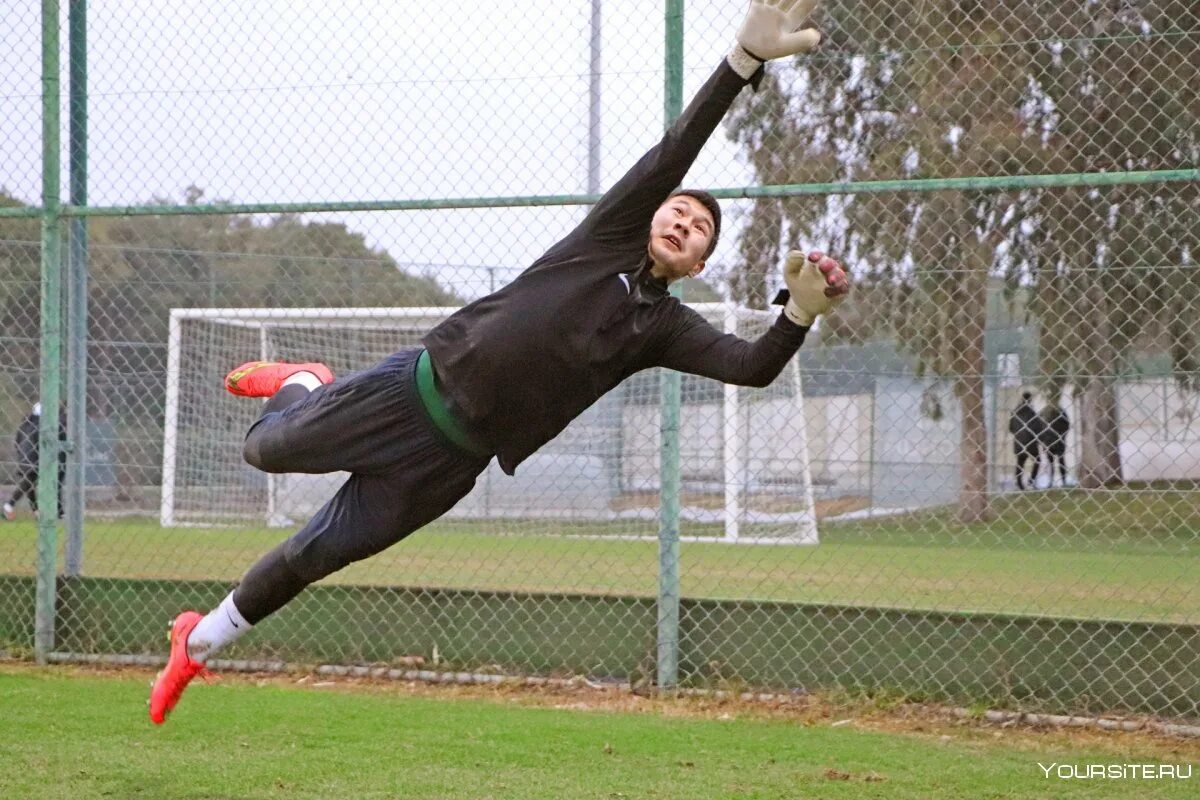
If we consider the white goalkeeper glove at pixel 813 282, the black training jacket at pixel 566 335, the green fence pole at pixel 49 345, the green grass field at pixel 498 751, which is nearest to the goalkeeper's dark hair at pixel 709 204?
the black training jacket at pixel 566 335

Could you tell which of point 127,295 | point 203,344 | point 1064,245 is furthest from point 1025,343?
point 127,295

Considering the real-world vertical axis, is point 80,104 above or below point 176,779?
above

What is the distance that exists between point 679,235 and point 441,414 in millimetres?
900

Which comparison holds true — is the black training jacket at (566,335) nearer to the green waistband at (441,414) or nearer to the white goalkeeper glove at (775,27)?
the green waistband at (441,414)

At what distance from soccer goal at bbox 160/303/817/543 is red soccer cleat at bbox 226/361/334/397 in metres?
6.04

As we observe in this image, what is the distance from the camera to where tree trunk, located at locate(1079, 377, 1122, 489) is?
8.94 m

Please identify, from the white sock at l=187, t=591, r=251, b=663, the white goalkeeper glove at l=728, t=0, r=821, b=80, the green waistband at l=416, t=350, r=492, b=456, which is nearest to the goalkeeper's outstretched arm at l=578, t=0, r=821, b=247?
the white goalkeeper glove at l=728, t=0, r=821, b=80

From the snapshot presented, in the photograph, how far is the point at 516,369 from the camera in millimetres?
3959

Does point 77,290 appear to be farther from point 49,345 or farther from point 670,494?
point 670,494

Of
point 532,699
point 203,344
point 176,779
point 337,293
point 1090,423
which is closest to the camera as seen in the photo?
point 176,779

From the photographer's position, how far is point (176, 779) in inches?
185

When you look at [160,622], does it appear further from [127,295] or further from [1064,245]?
[127,295]

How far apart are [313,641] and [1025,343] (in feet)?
18.4

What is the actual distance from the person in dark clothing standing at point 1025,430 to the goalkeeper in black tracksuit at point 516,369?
6157mm
